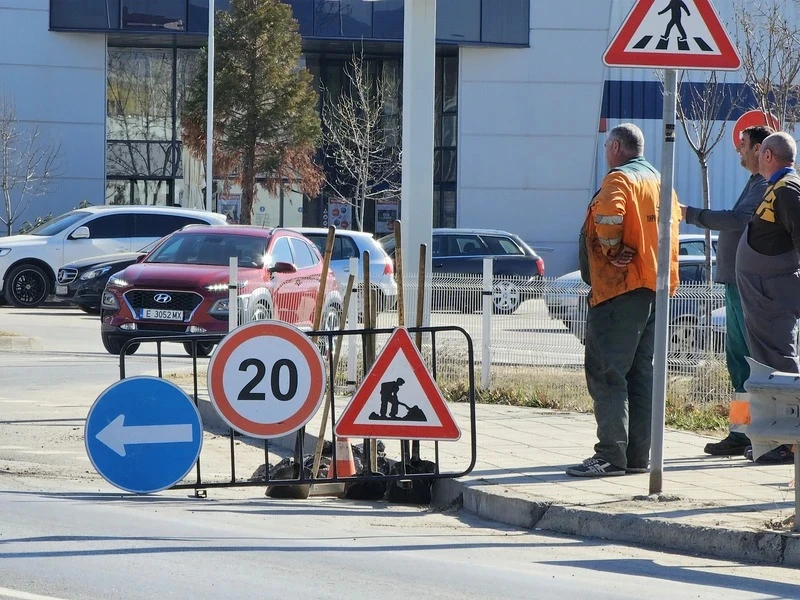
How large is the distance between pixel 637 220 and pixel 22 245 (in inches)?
748

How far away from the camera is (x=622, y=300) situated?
780 centimetres

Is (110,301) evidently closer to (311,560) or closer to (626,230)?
(626,230)

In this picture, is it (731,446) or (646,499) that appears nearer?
(646,499)

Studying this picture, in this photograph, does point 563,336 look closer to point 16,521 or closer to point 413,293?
point 413,293

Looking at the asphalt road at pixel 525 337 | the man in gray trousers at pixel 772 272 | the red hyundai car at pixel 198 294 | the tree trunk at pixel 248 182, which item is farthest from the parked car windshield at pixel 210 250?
the tree trunk at pixel 248 182

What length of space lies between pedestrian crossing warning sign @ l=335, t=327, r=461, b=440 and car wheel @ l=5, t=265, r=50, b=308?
18.4 metres

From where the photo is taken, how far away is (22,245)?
2456 centimetres

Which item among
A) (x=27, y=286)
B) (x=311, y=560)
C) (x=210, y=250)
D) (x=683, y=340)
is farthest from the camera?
(x=27, y=286)

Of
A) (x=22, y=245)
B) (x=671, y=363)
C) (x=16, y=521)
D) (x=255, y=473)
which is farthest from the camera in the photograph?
(x=22, y=245)

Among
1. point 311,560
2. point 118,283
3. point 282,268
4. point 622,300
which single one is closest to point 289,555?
point 311,560

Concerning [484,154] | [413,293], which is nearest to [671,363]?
[413,293]

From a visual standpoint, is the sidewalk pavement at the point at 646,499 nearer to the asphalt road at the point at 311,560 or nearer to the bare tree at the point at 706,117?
the asphalt road at the point at 311,560

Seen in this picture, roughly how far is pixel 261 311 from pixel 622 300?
6.56 m

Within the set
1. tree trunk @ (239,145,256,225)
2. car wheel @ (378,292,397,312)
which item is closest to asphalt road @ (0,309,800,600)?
car wheel @ (378,292,397,312)
